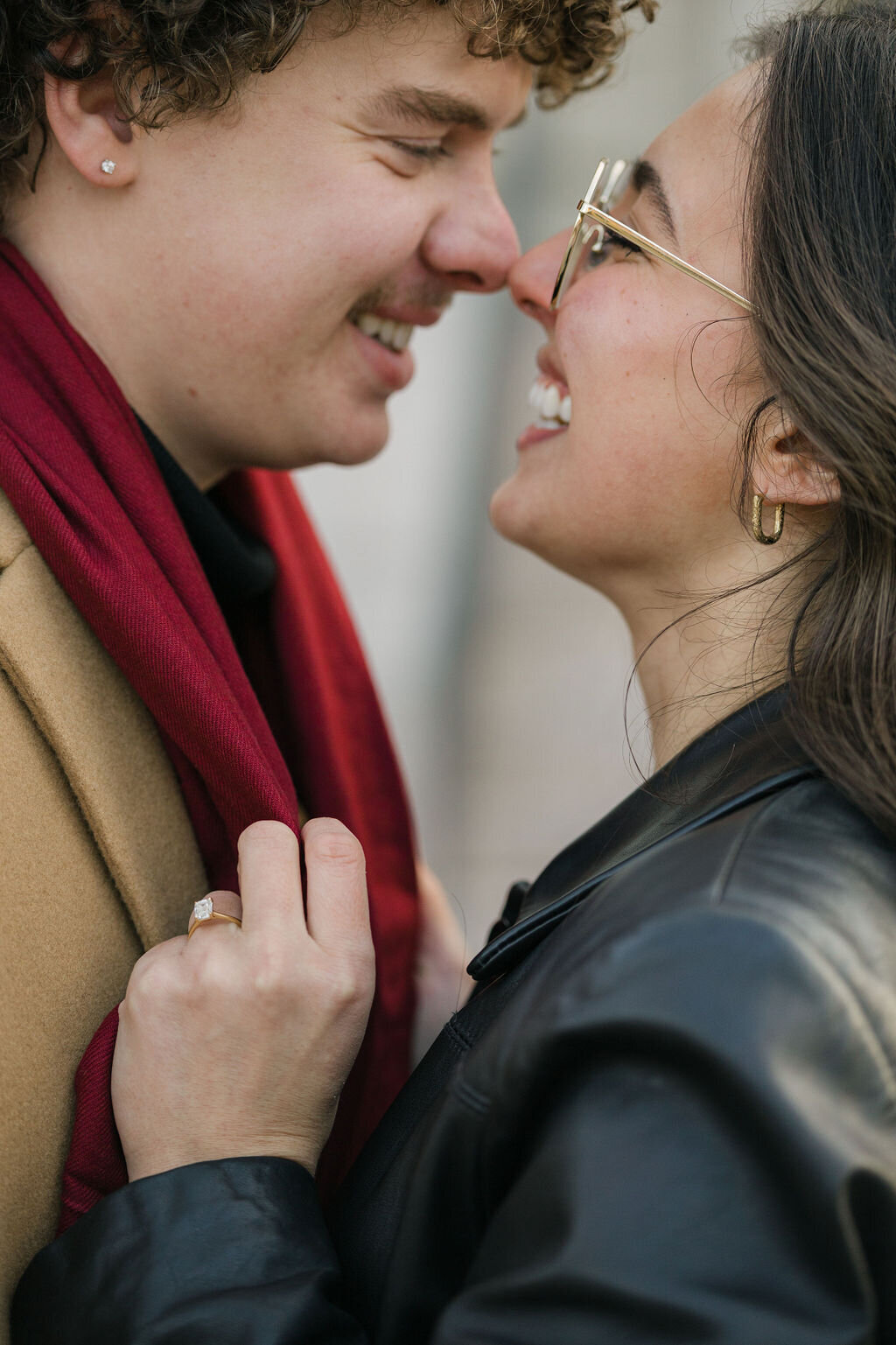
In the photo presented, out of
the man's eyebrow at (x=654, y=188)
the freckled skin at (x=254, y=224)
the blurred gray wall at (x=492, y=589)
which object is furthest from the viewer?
the blurred gray wall at (x=492, y=589)

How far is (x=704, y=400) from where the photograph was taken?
1.73 meters

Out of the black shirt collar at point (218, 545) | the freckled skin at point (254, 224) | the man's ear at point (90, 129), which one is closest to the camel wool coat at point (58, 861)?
the black shirt collar at point (218, 545)

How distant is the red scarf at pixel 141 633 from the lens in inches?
62.1

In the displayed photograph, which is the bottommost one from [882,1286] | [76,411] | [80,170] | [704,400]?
[882,1286]

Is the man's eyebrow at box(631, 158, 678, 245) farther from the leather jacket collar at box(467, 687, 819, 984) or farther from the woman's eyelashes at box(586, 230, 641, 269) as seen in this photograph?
the leather jacket collar at box(467, 687, 819, 984)

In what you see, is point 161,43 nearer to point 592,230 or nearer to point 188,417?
point 188,417

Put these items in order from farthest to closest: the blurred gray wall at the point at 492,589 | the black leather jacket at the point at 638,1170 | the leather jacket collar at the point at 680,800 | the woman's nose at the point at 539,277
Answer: the blurred gray wall at the point at 492,589
the woman's nose at the point at 539,277
the leather jacket collar at the point at 680,800
the black leather jacket at the point at 638,1170

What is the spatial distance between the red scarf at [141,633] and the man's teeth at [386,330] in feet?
1.72

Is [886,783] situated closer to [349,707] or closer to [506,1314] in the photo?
[506,1314]

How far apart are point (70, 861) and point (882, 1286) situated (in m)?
1.05

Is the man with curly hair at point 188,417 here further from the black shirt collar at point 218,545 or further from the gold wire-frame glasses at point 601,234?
the gold wire-frame glasses at point 601,234

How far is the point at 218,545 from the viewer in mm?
2119

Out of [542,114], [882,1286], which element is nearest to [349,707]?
[882,1286]

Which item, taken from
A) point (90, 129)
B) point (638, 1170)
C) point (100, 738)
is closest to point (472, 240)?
point (90, 129)
